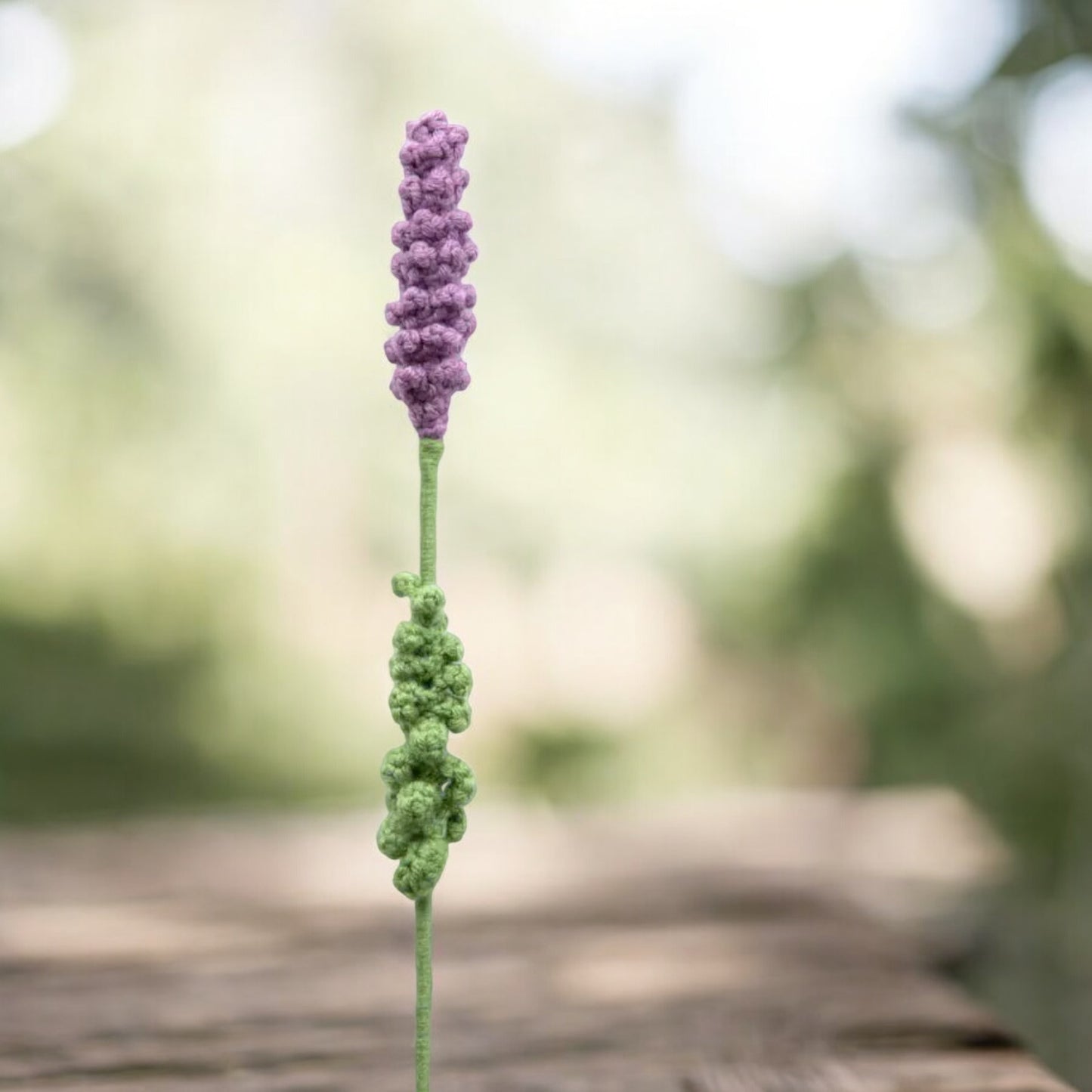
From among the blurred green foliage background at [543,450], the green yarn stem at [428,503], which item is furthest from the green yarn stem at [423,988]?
the blurred green foliage background at [543,450]

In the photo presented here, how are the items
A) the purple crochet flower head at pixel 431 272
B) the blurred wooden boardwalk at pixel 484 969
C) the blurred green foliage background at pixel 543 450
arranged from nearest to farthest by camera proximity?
the purple crochet flower head at pixel 431 272 → the blurred wooden boardwalk at pixel 484 969 → the blurred green foliage background at pixel 543 450

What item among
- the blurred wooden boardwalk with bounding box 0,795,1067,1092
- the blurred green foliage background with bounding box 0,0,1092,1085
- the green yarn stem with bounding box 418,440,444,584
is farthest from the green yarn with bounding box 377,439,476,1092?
the blurred green foliage background with bounding box 0,0,1092,1085

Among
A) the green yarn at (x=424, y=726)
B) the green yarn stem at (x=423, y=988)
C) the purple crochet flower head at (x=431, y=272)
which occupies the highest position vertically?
the purple crochet flower head at (x=431, y=272)

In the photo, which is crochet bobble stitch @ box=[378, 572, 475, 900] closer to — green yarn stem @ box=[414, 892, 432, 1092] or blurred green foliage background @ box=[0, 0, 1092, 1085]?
green yarn stem @ box=[414, 892, 432, 1092]

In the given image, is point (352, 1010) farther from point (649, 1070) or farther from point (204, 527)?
point (204, 527)

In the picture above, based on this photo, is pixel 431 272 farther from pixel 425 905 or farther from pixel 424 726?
pixel 425 905

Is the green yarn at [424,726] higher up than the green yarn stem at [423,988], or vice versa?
the green yarn at [424,726]

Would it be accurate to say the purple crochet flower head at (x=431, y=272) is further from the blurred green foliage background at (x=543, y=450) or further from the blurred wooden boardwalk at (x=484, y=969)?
the blurred green foliage background at (x=543, y=450)
